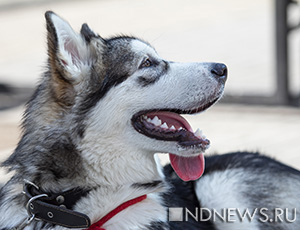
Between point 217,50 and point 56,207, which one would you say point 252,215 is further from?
point 217,50

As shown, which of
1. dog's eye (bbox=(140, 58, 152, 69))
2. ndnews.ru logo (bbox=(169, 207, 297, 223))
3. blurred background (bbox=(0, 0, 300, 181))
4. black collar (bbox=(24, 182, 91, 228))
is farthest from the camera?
blurred background (bbox=(0, 0, 300, 181))

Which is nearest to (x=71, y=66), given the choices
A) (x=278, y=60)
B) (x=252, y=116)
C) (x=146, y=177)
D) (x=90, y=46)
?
(x=90, y=46)

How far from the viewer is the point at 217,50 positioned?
11.4m

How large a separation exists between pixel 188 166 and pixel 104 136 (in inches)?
21.5

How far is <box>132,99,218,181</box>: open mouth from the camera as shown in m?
3.38

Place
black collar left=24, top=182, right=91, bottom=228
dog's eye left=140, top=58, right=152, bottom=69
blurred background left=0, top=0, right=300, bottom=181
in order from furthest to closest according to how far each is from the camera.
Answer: blurred background left=0, top=0, right=300, bottom=181, dog's eye left=140, top=58, right=152, bottom=69, black collar left=24, top=182, right=91, bottom=228

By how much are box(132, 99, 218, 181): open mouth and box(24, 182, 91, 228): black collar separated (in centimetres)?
47

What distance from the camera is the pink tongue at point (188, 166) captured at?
3553 mm

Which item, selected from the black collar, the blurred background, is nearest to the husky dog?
the black collar

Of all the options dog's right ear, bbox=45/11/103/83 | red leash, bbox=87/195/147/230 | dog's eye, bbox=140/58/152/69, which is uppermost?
dog's right ear, bbox=45/11/103/83

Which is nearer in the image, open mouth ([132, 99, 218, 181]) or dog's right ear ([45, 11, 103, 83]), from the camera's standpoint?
dog's right ear ([45, 11, 103, 83])

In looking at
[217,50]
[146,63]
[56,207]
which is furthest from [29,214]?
[217,50]

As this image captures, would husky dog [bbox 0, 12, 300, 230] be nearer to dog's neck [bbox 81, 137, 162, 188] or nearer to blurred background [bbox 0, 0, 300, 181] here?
dog's neck [bbox 81, 137, 162, 188]

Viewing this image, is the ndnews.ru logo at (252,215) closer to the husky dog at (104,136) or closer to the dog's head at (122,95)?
the husky dog at (104,136)
